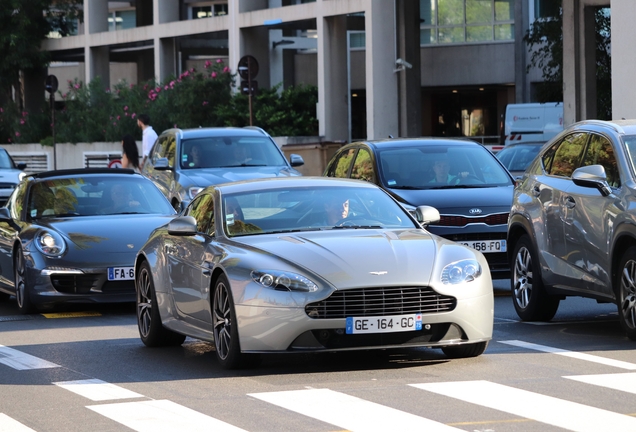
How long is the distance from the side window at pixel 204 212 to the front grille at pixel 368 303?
1.67 m

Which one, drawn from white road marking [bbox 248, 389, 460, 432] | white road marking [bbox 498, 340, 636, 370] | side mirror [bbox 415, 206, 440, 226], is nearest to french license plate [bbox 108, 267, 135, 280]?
side mirror [bbox 415, 206, 440, 226]

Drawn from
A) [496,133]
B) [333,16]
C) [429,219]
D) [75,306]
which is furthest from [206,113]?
[429,219]

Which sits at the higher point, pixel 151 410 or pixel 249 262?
pixel 249 262

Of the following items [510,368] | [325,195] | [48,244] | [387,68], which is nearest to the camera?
[510,368]

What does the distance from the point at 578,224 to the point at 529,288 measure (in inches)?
46.0

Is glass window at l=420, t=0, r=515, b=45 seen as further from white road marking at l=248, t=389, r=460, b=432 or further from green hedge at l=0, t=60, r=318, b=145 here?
white road marking at l=248, t=389, r=460, b=432

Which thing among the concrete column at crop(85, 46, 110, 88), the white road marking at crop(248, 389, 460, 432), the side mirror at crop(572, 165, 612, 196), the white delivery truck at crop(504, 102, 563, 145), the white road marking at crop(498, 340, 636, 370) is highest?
the concrete column at crop(85, 46, 110, 88)

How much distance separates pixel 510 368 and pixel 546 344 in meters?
1.39

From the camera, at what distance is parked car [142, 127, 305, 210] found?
69.5 feet

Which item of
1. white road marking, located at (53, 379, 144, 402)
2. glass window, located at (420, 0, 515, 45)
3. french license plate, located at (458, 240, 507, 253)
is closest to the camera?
white road marking, located at (53, 379, 144, 402)

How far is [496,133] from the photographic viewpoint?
198 feet

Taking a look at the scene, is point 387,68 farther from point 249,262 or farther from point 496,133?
point 249,262

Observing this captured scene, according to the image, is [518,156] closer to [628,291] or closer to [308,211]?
[628,291]

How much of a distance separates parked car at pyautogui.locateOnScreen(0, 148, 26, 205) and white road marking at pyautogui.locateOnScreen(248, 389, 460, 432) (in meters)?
21.5
